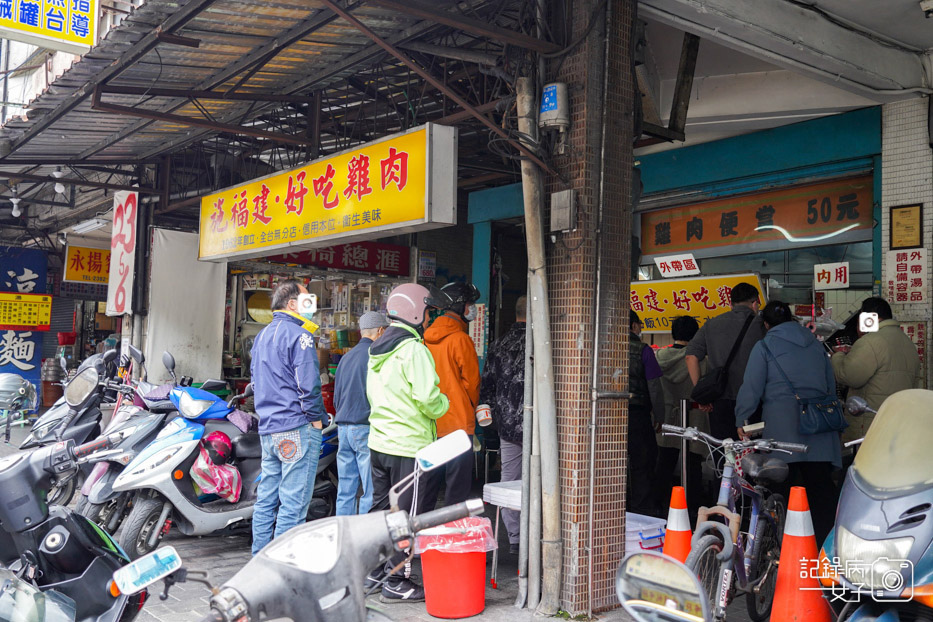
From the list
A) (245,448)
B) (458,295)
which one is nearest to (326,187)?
(458,295)

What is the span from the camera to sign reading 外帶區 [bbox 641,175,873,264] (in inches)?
265

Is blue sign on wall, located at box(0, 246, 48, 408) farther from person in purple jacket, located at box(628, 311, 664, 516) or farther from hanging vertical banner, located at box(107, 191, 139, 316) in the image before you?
person in purple jacket, located at box(628, 311, 664, 516)

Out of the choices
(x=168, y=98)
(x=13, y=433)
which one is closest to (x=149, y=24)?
(x=168, y=98)

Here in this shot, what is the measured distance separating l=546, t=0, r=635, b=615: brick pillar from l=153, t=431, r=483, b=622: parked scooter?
9.37 feet

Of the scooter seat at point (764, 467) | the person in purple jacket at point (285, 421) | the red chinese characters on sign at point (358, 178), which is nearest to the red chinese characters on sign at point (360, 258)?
the red chinese characters on sign at point (358, 178)

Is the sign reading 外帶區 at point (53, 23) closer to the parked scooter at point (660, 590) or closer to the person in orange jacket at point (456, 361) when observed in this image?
the person in orange jacket at point (456, 361)

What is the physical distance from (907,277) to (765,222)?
1492 millimetres

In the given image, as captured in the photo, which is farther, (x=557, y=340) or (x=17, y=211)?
(x=17, y=211)

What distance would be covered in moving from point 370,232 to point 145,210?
5.96 metres

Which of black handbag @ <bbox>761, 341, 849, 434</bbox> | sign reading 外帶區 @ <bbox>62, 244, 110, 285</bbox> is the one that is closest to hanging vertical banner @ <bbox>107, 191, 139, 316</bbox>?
sign reading 外帶區 @ <bbox>62, 244, 110, 285</bbox>

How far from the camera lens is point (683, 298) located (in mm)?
8023

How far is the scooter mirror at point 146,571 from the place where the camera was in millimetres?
2025

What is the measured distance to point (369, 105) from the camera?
28.0ft

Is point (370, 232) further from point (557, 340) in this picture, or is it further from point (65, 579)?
point (65, 579)
